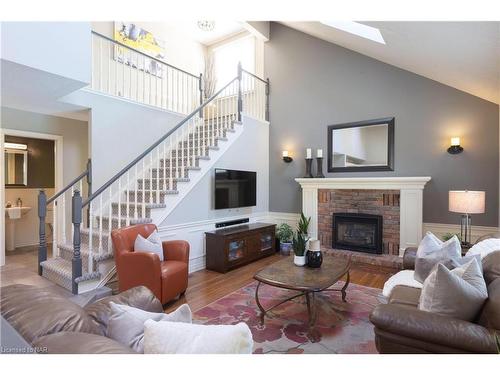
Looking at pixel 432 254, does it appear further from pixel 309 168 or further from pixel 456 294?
pixel 309 168

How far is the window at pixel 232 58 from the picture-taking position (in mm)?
6508

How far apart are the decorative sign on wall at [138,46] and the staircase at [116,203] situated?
1.57m

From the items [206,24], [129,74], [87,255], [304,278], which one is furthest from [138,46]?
[304,278]

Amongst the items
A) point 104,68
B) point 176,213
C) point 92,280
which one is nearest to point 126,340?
point 92,280

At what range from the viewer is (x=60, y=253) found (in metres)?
3.71

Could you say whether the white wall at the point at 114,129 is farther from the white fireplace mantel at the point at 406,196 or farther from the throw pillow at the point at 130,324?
the white fireplace mantel at the point at 406,196

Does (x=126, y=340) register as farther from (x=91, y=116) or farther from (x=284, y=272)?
(x=91, y=116)

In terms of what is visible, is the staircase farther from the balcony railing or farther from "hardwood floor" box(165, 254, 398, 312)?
"hardwood floor" box(165, 254, 398, 312)

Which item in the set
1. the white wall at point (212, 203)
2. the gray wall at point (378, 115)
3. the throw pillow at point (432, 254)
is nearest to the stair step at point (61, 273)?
the white wall at point (212, 203)

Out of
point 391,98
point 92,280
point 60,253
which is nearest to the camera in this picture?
point 92,280

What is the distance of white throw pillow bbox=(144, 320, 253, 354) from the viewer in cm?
89

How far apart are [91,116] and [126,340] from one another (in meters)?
3.77

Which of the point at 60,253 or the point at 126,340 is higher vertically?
the point at 126,340

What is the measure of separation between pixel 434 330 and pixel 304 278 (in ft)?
3.86
